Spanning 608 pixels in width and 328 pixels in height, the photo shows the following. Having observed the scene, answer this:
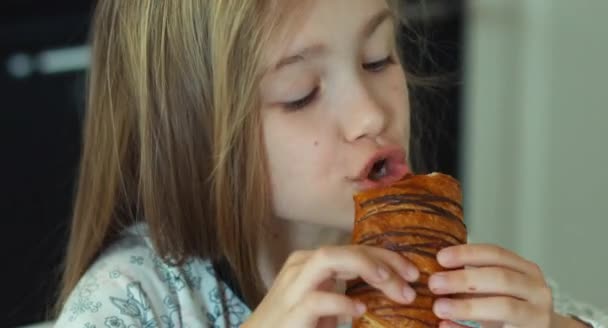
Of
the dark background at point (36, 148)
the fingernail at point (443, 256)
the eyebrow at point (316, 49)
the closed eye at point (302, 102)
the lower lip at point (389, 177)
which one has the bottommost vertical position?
the dark background at point (36, 148)

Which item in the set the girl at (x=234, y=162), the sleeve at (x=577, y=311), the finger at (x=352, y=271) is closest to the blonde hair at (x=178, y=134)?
the girl at (x=234, y=162)

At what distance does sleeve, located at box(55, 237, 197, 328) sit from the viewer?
0.99 meters

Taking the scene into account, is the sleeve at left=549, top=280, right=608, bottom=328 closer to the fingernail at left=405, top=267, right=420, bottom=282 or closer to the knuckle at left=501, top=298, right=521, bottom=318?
the knuckle at left=501, top=298, right=521, bottom=318

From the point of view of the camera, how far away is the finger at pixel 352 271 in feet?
2.47

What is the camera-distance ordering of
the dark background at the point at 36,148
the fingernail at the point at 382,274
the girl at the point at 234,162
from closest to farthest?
the fingernail at the point at 382,274
the girl at the point at 234,162
the dark background at the point at 36,148

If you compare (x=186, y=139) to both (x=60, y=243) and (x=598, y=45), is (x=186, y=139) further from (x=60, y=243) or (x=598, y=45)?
(x=598, y=45)

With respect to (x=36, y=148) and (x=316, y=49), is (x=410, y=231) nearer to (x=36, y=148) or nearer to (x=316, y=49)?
(x=316, y=49)

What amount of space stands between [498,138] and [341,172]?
1.44 meters

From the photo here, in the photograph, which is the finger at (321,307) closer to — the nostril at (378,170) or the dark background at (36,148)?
the nostril at (378,170)

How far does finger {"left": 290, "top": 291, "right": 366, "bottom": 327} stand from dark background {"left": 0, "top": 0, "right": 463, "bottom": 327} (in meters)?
1.02

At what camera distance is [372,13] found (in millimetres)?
957

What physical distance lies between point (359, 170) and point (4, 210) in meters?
1.10

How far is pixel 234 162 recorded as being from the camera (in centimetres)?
99

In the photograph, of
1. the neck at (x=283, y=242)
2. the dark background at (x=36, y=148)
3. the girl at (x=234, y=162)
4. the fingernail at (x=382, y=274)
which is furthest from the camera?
the dark background at (x=36, y=148)
